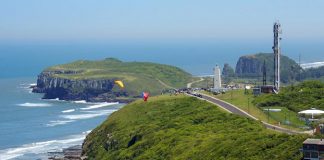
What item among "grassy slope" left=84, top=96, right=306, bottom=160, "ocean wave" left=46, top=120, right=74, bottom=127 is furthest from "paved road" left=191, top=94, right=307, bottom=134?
"ocean wave" left=46, top=120, right=74, bottom=127

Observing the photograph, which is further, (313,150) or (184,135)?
(184,135)

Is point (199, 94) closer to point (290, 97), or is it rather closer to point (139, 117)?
point (139, 117)

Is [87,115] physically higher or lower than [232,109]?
lower

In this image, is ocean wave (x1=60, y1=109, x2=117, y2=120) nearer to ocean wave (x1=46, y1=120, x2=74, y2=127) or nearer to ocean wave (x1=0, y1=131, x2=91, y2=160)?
ocean wave (x1=46, y1=120, x2=74, y2=127)

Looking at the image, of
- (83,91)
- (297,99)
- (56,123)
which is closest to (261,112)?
(297,99)

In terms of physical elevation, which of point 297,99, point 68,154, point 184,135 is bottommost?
point 68,154

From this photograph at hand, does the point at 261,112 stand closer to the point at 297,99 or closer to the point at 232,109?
the point at 232,109
